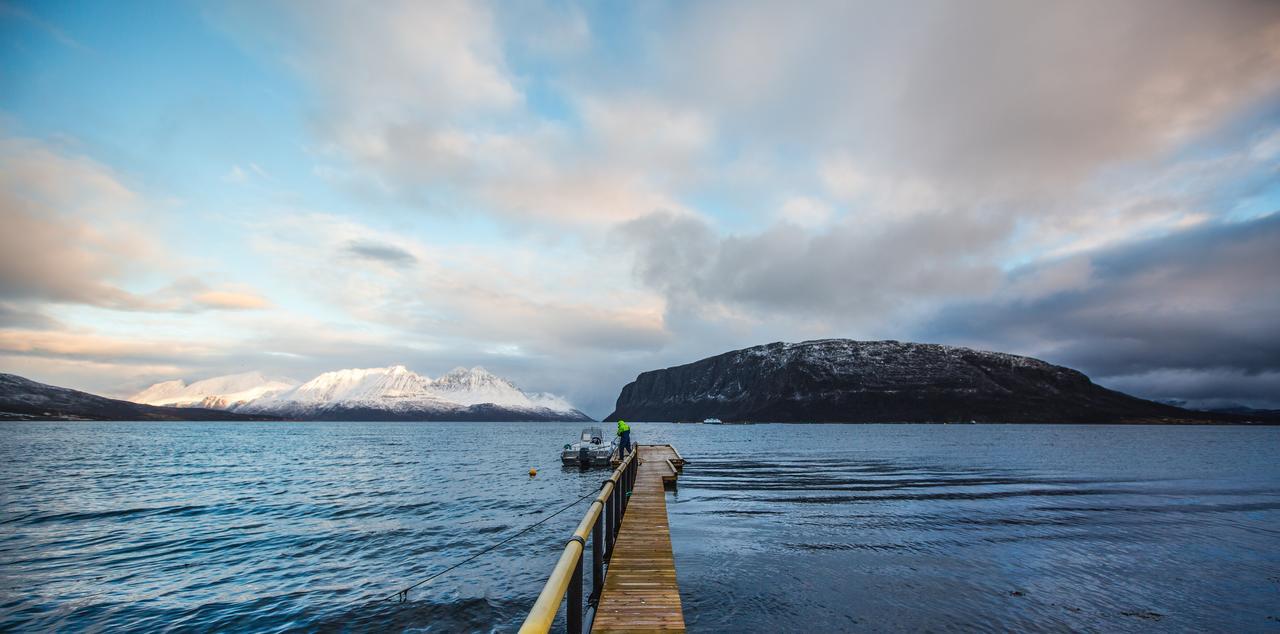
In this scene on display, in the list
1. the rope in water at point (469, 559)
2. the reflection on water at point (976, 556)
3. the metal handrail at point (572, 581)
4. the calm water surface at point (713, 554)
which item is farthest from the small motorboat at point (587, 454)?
the metal handrail at point (572, 581)

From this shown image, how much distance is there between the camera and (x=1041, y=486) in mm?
31688

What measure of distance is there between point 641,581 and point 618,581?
0.45 m

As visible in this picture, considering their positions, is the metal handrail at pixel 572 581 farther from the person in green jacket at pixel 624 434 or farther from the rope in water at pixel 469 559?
the person in green jacket at pixel 624 434

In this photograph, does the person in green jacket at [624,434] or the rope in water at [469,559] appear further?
the person in green jacket at [624,434]

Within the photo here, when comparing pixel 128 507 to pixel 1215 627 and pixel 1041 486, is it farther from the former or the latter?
pixel 1041 486

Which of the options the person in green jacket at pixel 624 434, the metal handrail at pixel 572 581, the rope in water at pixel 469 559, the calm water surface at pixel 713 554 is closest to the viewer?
the metal handrail at pixel 572 581

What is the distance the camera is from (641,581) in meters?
10.9

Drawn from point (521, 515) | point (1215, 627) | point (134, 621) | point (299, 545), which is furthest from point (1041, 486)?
point (134, 621)

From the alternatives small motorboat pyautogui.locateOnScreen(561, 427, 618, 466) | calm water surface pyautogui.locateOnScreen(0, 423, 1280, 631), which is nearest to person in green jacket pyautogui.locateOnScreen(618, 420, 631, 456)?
calm water surface pyautogui.locateOnScreen(0, 423, 1280, 631)

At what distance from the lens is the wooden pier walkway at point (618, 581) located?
6485 millimetres

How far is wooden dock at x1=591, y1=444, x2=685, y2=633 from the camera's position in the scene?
8734 mm

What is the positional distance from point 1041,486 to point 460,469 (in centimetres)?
3934

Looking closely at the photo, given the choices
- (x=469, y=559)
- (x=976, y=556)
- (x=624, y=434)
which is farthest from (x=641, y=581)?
(x=624, y=434)

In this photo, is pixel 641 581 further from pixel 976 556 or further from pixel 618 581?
pixel 976 556
